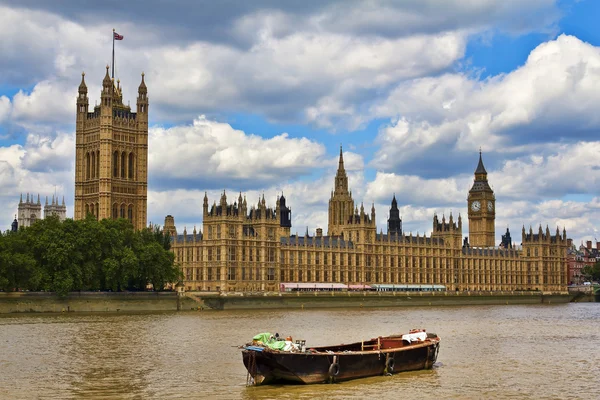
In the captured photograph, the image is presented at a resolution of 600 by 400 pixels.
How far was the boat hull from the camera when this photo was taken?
43531mm

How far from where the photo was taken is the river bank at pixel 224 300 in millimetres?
101000

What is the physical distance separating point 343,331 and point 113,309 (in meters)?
37.3

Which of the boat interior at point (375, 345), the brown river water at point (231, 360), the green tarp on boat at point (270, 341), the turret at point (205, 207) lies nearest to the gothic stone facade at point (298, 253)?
the turret at point (205, 207)

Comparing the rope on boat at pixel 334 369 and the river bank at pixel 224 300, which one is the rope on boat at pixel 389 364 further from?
the river bank at pixel 224 300

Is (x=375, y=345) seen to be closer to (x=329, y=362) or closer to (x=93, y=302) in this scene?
(x=329, y=362)

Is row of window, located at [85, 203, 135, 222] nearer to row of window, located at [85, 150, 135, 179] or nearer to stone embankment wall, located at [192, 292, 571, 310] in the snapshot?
row of window, located at [85, 150, 135, 179]

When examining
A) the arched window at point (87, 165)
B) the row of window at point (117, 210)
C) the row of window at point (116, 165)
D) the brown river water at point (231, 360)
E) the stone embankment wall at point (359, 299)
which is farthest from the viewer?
the arched window at point (87, 165)

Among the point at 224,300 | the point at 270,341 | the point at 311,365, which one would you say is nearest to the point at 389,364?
the point at 311,365

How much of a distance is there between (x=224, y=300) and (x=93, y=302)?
2291 centimetres

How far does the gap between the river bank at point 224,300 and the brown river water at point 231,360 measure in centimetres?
871

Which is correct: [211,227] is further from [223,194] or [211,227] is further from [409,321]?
[409,321]

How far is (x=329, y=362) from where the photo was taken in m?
44.5

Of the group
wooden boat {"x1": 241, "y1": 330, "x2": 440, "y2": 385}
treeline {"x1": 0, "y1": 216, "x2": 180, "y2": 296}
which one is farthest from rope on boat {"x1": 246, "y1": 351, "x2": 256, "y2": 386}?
treeline {"x1": 0, "y1": 216, "x2": 180, "y2": 296}

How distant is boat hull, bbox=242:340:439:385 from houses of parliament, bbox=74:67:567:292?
9465cm
